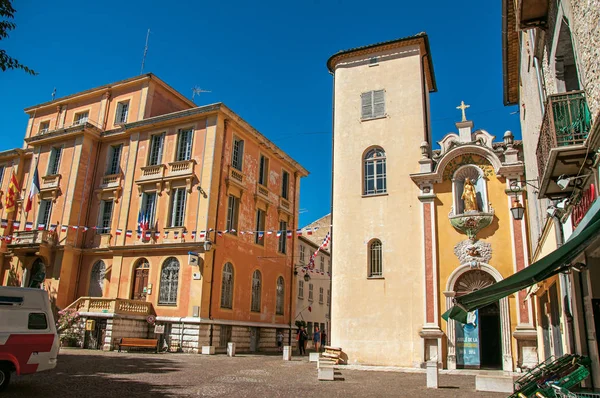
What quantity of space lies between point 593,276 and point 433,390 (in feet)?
17.7

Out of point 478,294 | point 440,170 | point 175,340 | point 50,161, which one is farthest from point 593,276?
point 50,161

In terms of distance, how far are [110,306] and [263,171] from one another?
42.8 ft

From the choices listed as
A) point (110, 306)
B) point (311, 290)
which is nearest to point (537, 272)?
point (110, 306)

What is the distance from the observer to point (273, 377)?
14523 millimetres

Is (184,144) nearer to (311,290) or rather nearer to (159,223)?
(159,223)

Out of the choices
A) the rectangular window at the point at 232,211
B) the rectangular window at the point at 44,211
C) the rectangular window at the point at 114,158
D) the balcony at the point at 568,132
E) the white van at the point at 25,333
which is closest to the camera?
the balcony at the point at 568,132

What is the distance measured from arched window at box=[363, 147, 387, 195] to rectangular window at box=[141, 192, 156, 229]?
1329 centimetres

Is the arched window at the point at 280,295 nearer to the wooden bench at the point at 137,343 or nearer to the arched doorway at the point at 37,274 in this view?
→ the wooden bench at the point at 137,343

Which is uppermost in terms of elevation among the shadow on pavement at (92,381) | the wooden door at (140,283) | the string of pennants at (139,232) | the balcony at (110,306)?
the string of pennants at (139,232)

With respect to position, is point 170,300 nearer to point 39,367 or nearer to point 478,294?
point 39,367

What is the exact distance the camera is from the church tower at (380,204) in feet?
61.1

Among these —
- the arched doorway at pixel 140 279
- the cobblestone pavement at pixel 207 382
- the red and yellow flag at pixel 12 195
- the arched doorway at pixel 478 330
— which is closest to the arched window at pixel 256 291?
the arched doorway at pixel 140 279

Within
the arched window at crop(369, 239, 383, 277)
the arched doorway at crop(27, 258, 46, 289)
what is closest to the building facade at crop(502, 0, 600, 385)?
the arched window at crop(369, 239, 383, 277)

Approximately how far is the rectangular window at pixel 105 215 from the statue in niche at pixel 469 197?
2108cm
